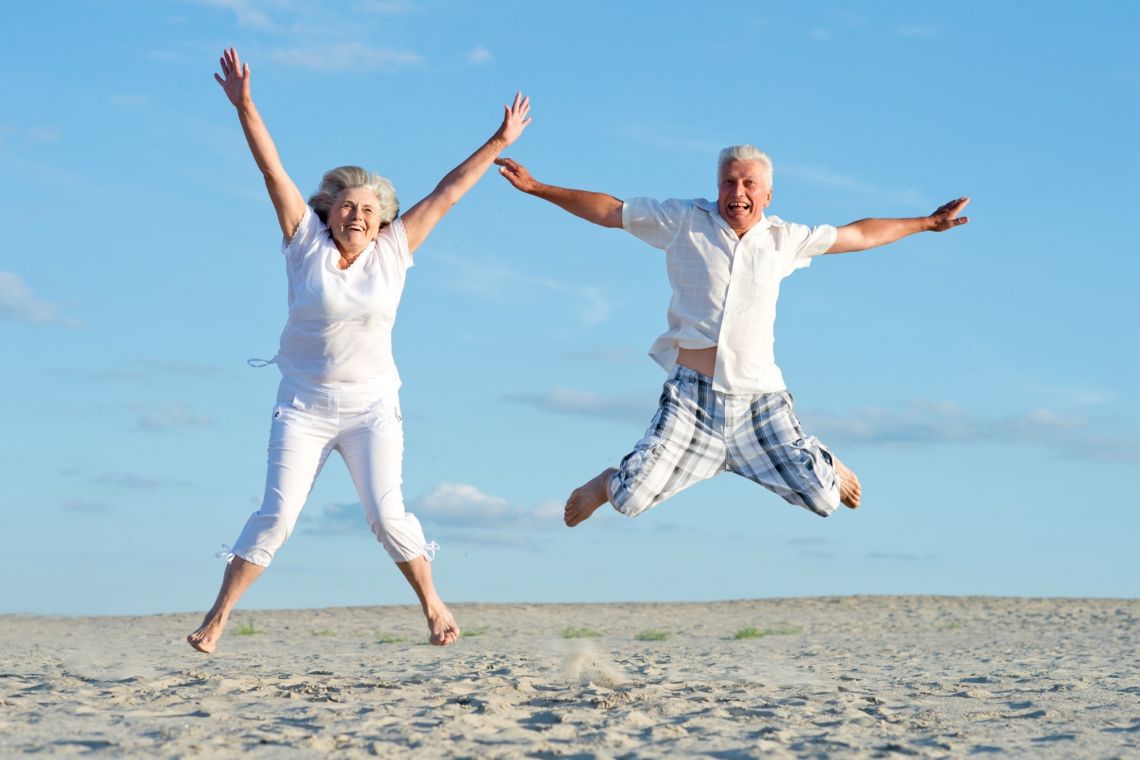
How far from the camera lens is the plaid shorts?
781cm

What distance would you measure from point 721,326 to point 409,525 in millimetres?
2207

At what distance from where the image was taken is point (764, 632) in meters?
19.0

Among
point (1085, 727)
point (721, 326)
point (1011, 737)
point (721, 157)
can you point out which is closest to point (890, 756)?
point (1011, 737)

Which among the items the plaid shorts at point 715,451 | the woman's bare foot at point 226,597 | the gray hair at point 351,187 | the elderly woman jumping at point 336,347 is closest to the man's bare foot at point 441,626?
the elderly woman jumping at point 336,347

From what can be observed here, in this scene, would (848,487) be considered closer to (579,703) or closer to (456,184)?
(579,703)

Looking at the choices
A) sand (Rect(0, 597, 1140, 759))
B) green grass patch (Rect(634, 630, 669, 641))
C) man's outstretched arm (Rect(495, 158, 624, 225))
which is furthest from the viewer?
green grass patch (Rect(634, 630, 669, 641))

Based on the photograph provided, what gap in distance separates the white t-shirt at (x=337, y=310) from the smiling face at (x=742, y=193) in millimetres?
2010

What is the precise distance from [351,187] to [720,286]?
227 centimetres

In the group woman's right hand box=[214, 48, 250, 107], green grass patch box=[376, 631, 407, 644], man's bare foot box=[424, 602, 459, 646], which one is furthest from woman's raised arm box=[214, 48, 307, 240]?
green grass patch box=[376, 631, 407, 644]

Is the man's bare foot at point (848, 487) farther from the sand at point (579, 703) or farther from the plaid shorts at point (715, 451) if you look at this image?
the sand at point (579, 703)

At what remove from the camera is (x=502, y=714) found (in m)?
7.14

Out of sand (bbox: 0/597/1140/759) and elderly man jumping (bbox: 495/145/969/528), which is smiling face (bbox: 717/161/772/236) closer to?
elderly man jumping (bbox: 495/145/969/528)

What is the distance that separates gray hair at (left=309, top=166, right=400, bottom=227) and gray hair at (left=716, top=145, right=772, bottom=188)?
2020 millimetres

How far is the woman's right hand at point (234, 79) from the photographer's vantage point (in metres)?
7.44
